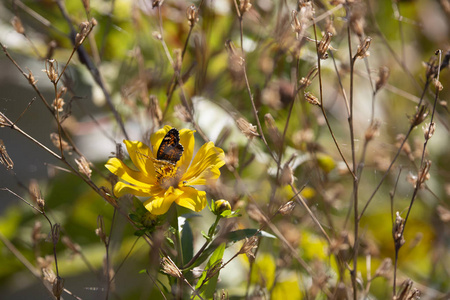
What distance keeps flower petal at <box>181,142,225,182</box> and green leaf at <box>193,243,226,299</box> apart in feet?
0.31

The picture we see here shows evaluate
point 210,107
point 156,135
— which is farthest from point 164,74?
point 156,135

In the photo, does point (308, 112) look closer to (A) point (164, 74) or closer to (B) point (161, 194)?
(A) point (164, 74)

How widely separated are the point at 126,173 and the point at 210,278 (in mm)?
162

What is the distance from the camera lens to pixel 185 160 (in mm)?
629

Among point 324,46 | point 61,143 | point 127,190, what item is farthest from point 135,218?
point 324,46

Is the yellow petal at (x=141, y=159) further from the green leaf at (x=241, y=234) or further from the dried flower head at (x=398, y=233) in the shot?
the dried flower head at (x=398, y=233)

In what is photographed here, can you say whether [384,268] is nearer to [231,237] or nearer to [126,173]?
[231,237]

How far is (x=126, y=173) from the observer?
22.4 inches

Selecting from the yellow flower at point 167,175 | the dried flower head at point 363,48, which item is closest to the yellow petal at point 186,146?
Result: the yellow flower at point 167,175

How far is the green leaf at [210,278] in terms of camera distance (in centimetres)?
56

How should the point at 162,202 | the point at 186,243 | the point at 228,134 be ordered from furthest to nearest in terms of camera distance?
the point at 228,134 < the point at 186,243 < the point at 162,202

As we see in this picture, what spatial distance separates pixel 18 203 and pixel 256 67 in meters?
0.61

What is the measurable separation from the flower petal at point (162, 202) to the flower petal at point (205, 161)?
5cm

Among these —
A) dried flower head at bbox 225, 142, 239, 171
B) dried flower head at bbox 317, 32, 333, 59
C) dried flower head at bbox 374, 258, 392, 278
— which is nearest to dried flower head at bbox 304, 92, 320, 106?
dried flower head at bbox 317, 32, 333, 59
